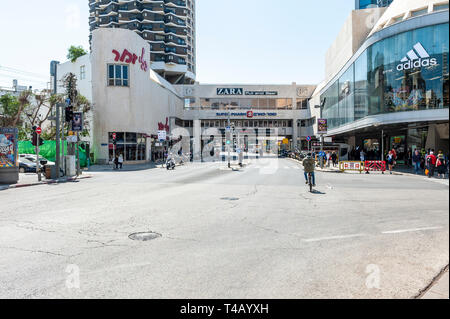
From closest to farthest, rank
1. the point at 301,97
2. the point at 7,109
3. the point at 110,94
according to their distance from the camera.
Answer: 1. the point at 110,94
2. the point at 7,109
3. the point at 301,97

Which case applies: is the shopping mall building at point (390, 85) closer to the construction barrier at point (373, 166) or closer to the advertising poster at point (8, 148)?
the construction barrier at point (373, 166)

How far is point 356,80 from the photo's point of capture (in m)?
34.6

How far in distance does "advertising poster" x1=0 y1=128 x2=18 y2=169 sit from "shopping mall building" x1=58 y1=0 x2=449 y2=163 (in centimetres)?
1987

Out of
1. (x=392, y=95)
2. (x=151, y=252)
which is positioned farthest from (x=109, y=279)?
(x=392, y=95)

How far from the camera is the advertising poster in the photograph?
1873 centimetres

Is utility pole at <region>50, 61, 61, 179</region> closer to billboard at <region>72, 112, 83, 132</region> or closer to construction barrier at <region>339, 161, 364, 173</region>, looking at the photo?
billboard at <region>72, 112, 83, 132</region>

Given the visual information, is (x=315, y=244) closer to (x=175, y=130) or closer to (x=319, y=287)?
(x=319, y=287)

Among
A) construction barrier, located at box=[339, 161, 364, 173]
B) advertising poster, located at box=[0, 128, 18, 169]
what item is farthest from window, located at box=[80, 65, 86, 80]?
construction barrier, located at box=[339, 161, 364, 173]

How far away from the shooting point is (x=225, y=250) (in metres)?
6.09

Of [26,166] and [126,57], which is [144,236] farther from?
[126,57]

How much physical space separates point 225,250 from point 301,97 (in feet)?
222

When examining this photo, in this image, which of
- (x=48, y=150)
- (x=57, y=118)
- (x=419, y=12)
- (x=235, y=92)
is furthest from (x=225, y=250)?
(x=235, y=92)

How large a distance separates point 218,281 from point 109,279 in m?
1.60

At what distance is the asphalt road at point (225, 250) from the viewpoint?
4348mm
